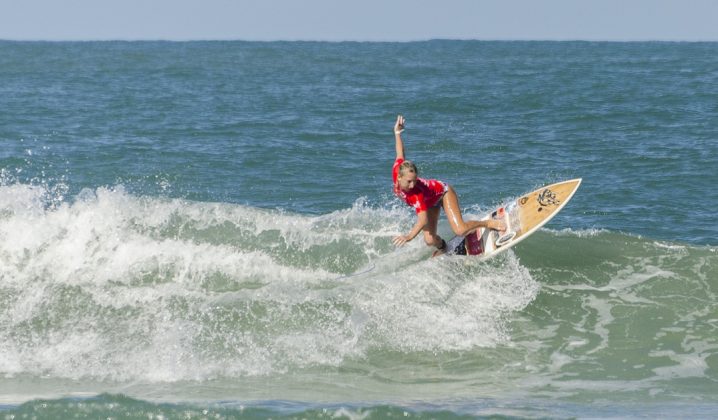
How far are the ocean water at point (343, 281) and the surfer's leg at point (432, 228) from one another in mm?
239

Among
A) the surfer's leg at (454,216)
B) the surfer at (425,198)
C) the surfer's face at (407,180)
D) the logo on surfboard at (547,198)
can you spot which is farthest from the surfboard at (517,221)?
the surfer's face at (407,180)

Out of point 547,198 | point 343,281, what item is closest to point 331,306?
point 343,281

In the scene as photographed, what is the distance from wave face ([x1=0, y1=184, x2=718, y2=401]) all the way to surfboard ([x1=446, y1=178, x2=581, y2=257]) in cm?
20

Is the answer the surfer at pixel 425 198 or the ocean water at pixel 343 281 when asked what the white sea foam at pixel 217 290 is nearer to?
the ocean water at pixel 343 281

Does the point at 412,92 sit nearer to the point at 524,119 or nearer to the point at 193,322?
the point at 524,119

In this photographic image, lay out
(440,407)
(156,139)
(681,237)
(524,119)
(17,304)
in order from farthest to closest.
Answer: (524,119) < (156,139) < (681,237) < (17,304) < (440,407)

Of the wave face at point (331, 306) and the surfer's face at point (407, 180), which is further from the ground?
the surfer's face at point (407, 180)

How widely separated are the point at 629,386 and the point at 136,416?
14.8ft

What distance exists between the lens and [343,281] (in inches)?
475

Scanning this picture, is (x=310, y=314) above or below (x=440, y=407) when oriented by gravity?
above

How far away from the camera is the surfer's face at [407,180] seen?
10.8 meters

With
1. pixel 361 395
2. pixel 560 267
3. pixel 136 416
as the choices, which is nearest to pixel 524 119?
pixel 560 267

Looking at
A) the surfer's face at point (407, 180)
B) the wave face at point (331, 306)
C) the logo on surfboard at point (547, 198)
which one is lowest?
the wave face at point (331, 306)

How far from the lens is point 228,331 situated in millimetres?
10695
